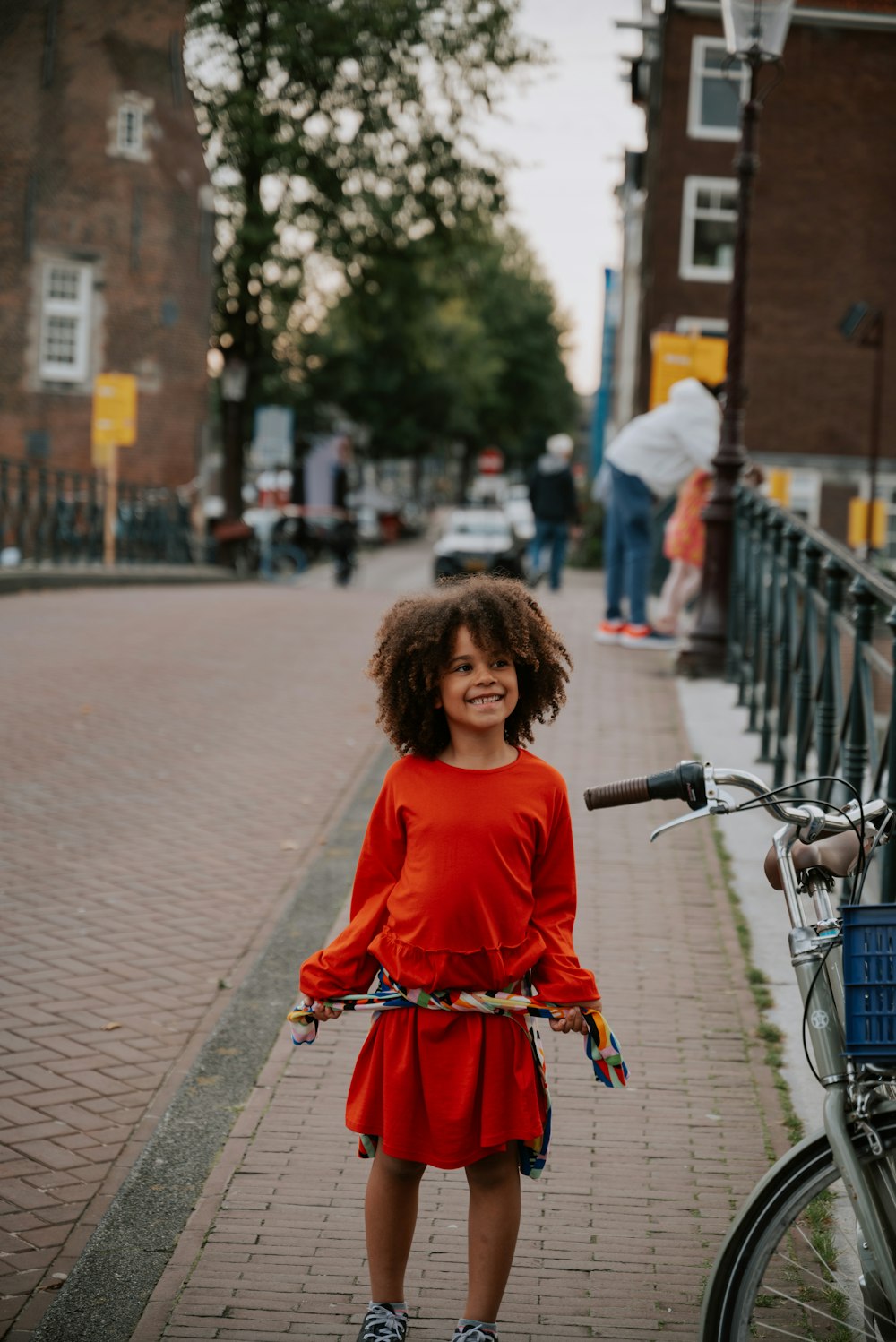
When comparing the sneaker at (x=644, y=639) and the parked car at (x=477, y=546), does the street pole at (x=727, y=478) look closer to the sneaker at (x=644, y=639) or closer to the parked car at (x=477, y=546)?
the sneaker at (x=644, y=639)

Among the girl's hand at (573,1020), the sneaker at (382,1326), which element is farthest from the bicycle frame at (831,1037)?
the sneaker at (382,1326)

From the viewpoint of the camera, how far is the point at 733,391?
34.6 ft

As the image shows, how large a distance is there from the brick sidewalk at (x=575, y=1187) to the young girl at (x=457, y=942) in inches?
11.5

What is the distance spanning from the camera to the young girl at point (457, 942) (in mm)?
2779

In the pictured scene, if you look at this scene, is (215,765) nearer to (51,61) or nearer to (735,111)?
(51,61)

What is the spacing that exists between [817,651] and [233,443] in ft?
89.5

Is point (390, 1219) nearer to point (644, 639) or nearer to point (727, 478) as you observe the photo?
point (727, 478)

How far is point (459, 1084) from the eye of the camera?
276cm

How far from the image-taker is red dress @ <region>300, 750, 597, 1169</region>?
2770 millimetres

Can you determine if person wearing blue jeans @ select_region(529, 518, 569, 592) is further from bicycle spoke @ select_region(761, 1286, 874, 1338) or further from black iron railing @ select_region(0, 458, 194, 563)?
bicycle spoke @ select_region(761, 1286, 874, 1338)

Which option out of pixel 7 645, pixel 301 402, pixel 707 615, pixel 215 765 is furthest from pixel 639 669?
pixel 301 402

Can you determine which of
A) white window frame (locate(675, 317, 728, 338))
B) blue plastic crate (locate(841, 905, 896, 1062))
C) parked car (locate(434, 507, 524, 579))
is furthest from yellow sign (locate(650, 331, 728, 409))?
white window frame (locate(675, 317, 728, 338))

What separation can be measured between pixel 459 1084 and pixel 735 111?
31.1 m

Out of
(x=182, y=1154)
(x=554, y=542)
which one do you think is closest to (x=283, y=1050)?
(x=182, y=1154)
